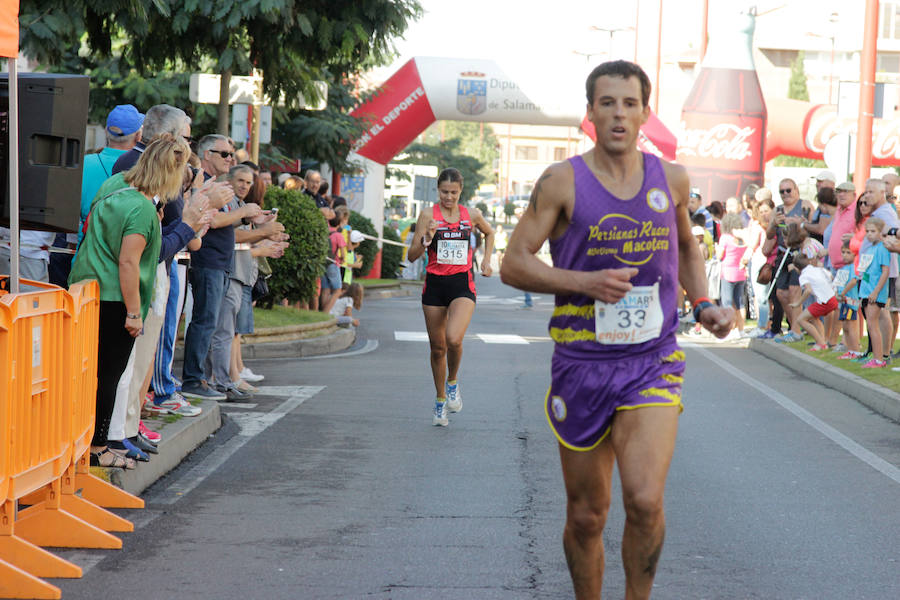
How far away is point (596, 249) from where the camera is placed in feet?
14.8

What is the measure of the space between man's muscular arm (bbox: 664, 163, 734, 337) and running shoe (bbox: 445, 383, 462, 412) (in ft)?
18.4

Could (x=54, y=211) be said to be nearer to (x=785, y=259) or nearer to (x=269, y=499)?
(x=269, y=499)

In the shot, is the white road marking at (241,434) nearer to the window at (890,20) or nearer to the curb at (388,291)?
the curb at (388,291)

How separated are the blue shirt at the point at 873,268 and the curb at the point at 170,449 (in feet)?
25.1

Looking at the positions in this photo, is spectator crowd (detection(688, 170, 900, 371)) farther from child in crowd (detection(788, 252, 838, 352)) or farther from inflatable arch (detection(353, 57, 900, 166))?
inflatable arch (detection(353, 57, 900, 166))

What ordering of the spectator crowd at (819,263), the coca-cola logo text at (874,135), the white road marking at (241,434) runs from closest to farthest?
the white road marking at (241,434) < the spectator crowd at (819,263) < the coca-cola logo text at (874,135)

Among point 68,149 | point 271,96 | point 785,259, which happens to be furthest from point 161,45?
point 68,149

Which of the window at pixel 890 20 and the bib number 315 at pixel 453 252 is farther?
the window at pixel 890 20

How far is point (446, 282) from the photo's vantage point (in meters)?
10.3

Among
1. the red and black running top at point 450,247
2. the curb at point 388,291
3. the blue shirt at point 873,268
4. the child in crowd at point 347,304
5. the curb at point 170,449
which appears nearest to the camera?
the curb at point 170,449

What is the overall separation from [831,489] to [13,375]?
4760 mm

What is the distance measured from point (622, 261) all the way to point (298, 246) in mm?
12588

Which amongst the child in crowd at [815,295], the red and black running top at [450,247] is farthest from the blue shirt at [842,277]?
the red and black running top at [450,247]

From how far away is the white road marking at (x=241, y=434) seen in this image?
7.45 metres
